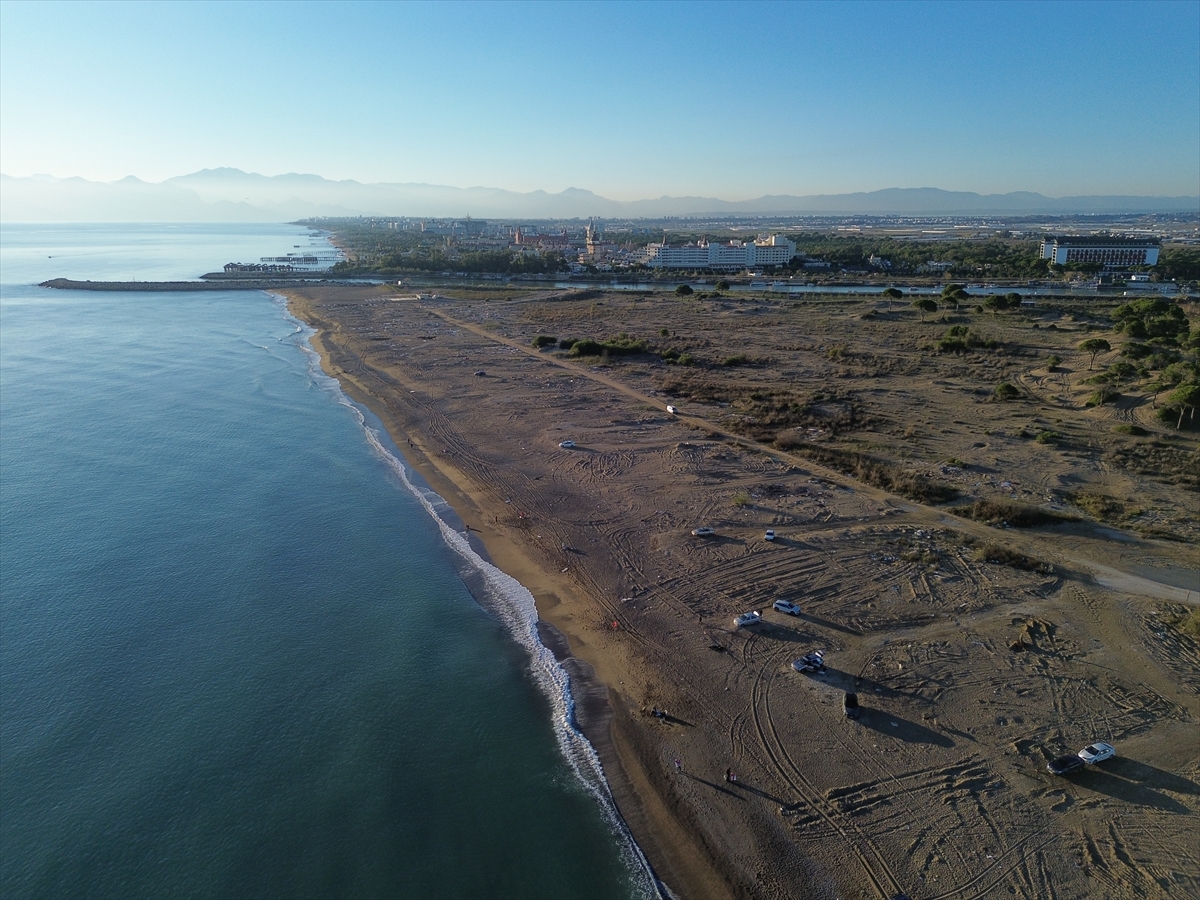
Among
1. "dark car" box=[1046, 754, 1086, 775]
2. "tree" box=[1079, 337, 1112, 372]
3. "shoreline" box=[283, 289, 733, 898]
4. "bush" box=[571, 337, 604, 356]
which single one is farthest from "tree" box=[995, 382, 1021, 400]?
"shoreline" box=[283, 289, 733, 898]

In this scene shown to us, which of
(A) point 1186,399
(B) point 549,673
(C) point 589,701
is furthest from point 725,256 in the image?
(C) point 589,701

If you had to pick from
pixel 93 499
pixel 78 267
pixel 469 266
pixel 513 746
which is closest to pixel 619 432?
pixel 513 746

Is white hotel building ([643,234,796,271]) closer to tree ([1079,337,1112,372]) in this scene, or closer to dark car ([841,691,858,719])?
tree ([1079,337,1112,372])

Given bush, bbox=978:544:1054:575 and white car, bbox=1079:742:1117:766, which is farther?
bush, bbox=978:544:1054:575

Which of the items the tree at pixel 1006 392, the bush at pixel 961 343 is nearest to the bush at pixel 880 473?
the tree at pixel 1006 392

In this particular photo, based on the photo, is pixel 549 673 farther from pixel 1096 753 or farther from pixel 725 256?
pixel 725 256

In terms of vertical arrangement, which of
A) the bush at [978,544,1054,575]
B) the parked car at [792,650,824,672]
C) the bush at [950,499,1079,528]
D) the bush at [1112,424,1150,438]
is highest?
the bush at [1112,424,1150,438]

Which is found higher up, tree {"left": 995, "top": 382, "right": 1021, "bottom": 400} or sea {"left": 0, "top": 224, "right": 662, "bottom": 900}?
tree {"left": 995, "top": 382, "right": 1021, "bottom": 400}
